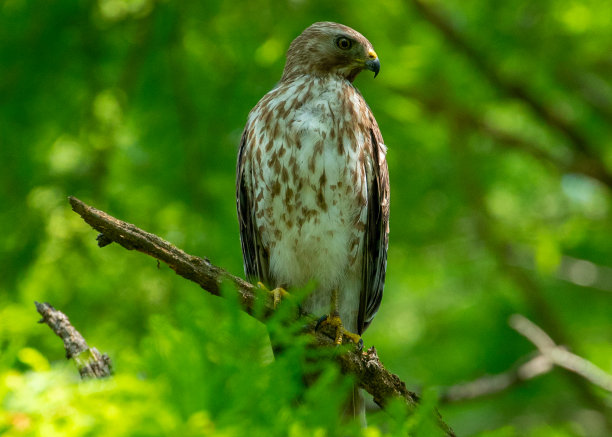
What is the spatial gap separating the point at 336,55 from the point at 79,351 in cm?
264

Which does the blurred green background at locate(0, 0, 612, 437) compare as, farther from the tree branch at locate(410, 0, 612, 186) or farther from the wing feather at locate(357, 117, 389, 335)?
the wing feather at locate(357, 117, 389, 335)

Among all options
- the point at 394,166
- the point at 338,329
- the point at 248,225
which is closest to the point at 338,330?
the point at 338,329

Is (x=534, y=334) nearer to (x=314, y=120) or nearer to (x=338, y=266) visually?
(x=338, y=266)

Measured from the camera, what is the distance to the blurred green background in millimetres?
5449

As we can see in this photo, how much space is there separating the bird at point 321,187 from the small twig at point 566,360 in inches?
48.1

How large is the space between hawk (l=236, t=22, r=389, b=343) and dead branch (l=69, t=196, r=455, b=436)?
2.49 feet

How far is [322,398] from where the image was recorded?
182 cm

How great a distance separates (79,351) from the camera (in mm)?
2875

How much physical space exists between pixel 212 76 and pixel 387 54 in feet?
4.55

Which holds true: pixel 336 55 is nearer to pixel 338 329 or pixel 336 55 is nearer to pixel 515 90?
pixel 338 329

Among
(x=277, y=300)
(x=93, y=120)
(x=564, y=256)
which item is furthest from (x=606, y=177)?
(x=93, y=120)

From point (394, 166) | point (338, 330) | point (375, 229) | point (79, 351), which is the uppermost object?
point (394, 166)

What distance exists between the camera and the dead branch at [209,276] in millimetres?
2676

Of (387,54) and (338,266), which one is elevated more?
(387,54)
